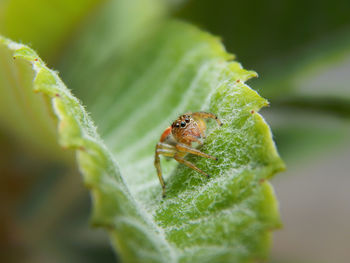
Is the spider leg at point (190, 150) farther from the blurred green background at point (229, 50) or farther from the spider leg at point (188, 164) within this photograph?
the blurred green background at point (229, 50)

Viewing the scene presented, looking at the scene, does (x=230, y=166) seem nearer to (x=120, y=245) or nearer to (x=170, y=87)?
(x=120, y=245)

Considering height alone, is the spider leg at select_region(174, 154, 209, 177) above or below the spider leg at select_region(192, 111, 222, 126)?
below

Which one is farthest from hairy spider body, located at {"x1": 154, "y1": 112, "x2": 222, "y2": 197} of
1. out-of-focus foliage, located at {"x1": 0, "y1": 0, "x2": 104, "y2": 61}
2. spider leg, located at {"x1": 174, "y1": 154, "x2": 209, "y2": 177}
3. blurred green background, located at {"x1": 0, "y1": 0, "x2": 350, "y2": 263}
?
out-of-focus foliage, located at {"x1": 0, "y1": 0, "x2": 104, "y2": 61}

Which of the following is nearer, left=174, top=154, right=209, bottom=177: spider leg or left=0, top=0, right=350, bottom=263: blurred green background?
left=174, top=154, right=209, bottom=177: spider leg

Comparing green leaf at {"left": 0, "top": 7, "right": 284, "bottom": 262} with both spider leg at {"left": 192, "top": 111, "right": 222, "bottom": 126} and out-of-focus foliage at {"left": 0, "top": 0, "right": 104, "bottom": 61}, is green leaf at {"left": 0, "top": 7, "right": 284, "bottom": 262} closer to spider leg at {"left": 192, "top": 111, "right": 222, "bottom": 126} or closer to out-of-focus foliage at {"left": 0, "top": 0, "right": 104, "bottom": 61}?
spider leg at {"left": 192, "top": 111, "right": 222, "bottom": 126}

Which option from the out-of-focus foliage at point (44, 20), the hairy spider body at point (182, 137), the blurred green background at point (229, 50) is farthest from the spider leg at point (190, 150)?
the out-of-focus foliage at point (44, 20)

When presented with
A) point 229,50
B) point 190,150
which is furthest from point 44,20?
point 190,150
